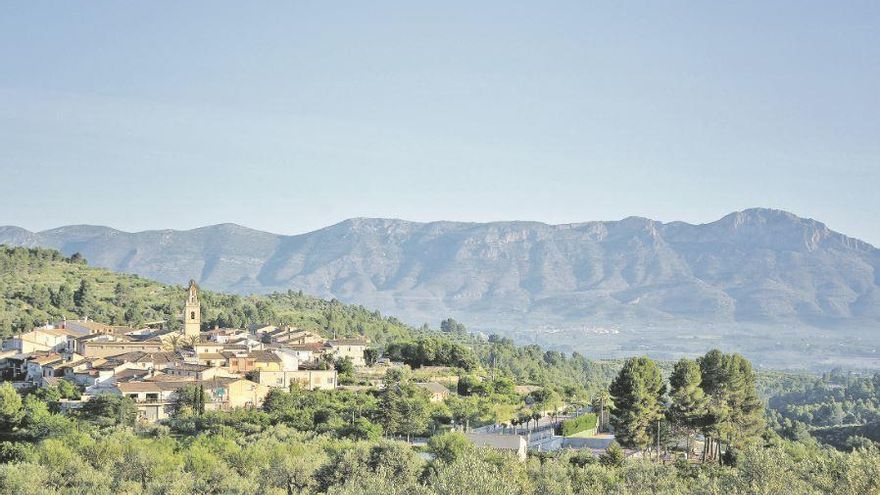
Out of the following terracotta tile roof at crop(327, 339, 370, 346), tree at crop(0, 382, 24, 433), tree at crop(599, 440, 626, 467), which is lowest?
tree at crop(599, 440, 626, 467)

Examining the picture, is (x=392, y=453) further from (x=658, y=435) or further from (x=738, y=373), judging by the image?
(x=738, y=373)

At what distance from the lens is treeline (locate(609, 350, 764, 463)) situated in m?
45.9

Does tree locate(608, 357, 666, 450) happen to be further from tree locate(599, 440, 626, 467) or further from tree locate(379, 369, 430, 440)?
tree locate(379, 369, 430, 440)

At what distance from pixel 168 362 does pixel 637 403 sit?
1086 inches

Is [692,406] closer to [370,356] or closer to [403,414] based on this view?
[403,414]

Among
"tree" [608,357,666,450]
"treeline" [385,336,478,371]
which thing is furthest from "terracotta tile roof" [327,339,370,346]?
"tree" [608,357,666,450]

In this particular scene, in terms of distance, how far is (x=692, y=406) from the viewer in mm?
46562

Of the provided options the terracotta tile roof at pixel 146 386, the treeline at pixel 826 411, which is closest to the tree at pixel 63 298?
the terracotta tile roof at pixel 146 386

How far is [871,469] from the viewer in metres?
26.8

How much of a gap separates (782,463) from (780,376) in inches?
5544

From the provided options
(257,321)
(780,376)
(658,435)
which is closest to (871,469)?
(658,435)

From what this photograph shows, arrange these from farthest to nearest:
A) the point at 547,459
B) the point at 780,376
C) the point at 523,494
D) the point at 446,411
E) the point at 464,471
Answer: the point at 780,376, the point at 446,411, the point at 547,459, the point at 523,494, the point at 464,471

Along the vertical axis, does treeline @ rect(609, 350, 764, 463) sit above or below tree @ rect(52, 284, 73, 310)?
below

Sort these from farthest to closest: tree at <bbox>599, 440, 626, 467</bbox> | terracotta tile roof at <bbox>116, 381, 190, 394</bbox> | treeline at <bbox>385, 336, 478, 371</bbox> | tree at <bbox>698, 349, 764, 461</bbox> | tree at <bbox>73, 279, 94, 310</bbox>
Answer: tree at <bbox>73, 279, 94, 310</bbox> < treeline at <bbox>385, 336, 478, 371</bbox> < terracotta tile roof at <bbox>116, 381, 190, 394</bbox> < tree at <bbox>698, 349, 764, 461</bbox> < tree at <bbox>599, 440, 626, 467</bbox>
